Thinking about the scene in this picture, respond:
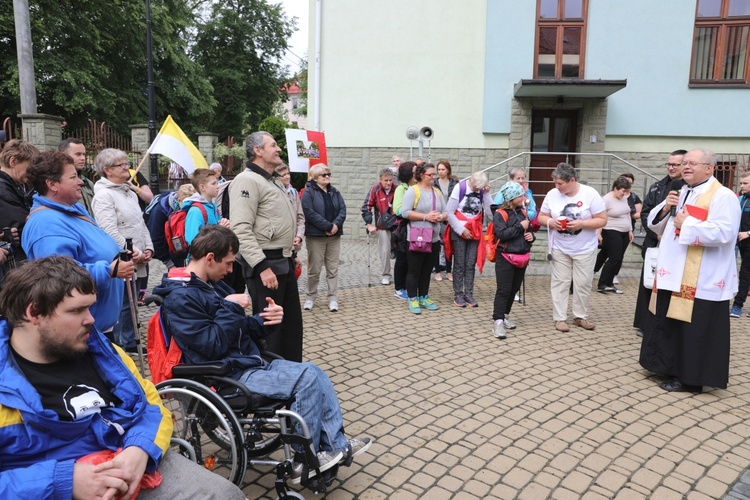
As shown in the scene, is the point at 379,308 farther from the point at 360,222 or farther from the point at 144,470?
the point at 360,222

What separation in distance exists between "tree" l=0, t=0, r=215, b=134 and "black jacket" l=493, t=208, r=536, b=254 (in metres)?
20.4

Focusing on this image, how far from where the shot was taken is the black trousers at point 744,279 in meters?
7.87

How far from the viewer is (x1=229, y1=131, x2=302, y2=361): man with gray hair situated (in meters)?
4.26

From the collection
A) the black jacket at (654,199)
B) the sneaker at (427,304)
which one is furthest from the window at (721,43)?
the sneaker at (427,304)

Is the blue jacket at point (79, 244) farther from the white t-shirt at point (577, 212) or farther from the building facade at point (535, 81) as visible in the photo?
the building facade at point (535, 81)

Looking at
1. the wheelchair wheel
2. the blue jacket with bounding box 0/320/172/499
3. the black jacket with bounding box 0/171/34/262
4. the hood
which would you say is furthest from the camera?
the hood

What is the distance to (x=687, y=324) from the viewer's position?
4.89 m

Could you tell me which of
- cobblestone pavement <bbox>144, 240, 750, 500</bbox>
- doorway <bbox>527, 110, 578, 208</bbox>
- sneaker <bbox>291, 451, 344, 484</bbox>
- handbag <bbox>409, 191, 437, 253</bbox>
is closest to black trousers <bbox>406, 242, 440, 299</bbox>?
handbag <bbox>409, 191, 437, 253</bbox>

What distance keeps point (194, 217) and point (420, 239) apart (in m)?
2.85

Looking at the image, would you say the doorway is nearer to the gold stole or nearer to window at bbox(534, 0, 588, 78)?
window at bbox(534, 0, 588, 78)

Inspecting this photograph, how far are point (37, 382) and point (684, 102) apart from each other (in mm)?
14861

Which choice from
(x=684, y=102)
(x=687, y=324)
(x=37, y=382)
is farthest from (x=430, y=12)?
(x=37, y=382)

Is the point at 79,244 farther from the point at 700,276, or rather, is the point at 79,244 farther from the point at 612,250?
the point at 612,250

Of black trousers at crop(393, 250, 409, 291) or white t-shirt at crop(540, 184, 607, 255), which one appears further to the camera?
black trousers at crop(393, 250, 409, 291)
